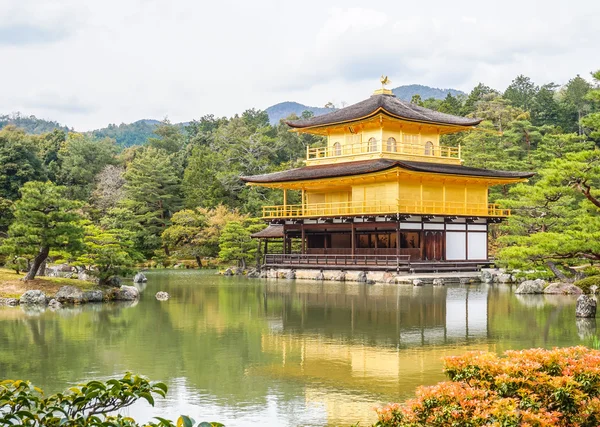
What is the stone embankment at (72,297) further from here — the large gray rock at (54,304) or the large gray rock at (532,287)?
the large gray rock at (532,287)

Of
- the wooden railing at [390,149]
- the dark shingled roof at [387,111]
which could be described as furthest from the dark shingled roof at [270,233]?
the dark shingled roof at [387,111]

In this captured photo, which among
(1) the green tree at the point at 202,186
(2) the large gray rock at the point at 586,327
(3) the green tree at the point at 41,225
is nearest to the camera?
(2) the large gray rock at the point at 586,327

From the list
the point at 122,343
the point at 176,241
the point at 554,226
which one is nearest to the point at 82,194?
the point at 176,241

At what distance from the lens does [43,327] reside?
1630 cm

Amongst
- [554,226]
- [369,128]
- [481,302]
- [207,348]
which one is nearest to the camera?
[207,348]

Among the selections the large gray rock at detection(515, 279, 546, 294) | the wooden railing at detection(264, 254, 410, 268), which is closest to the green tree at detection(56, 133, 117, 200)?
the wooden railing at detection(264, 254, 410, 268)

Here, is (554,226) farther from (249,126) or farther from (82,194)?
(249,126)

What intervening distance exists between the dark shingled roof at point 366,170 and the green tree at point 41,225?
50.2 feet

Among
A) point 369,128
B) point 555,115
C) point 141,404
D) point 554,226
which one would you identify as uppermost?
point 555,115

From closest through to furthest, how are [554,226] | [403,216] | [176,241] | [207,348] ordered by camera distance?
[207,348], [554,226], [403,216], [176,241]

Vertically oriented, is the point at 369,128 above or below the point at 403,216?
above

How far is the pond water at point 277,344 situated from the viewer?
9.20 m

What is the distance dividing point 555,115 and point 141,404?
57.3 metres

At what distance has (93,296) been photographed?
73.2 ft
